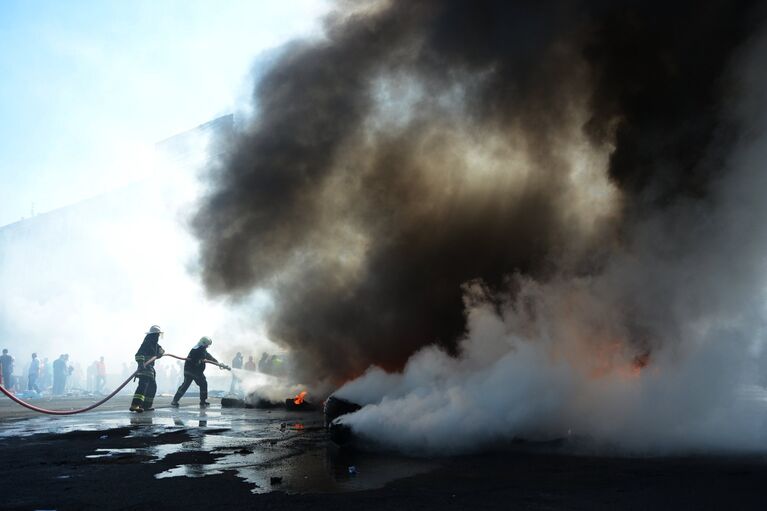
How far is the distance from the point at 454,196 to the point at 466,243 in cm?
149

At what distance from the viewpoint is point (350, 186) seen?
55.1ft

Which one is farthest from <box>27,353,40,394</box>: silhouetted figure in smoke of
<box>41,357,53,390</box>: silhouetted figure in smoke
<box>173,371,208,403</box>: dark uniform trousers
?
<box>173,371,208,403</box>: dark uniform trousers

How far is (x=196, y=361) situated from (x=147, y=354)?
2.49 m

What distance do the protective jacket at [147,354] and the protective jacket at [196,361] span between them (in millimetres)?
1876

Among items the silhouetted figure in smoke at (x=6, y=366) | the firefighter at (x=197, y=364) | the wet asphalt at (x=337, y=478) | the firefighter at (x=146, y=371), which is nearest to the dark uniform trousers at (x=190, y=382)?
the firefighter at (x=197, y=364)

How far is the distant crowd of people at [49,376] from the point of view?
1266 inches

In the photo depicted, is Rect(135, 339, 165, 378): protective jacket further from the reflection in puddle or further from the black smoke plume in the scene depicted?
the reflection in puddle

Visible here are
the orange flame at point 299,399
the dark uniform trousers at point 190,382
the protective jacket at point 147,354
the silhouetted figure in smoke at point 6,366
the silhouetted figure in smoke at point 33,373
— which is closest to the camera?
the protective jacket at point 147,354

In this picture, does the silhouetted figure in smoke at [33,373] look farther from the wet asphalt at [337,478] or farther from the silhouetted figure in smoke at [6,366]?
the wet asphalt at [337,478]

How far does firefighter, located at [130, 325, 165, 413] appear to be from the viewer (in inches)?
720

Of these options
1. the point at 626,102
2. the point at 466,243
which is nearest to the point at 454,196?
the point at 466,243

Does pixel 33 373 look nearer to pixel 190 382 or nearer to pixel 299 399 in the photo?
pixel 190 382

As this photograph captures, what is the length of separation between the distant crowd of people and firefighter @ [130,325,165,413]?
52.1 feet

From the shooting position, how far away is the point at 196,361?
838 inches
